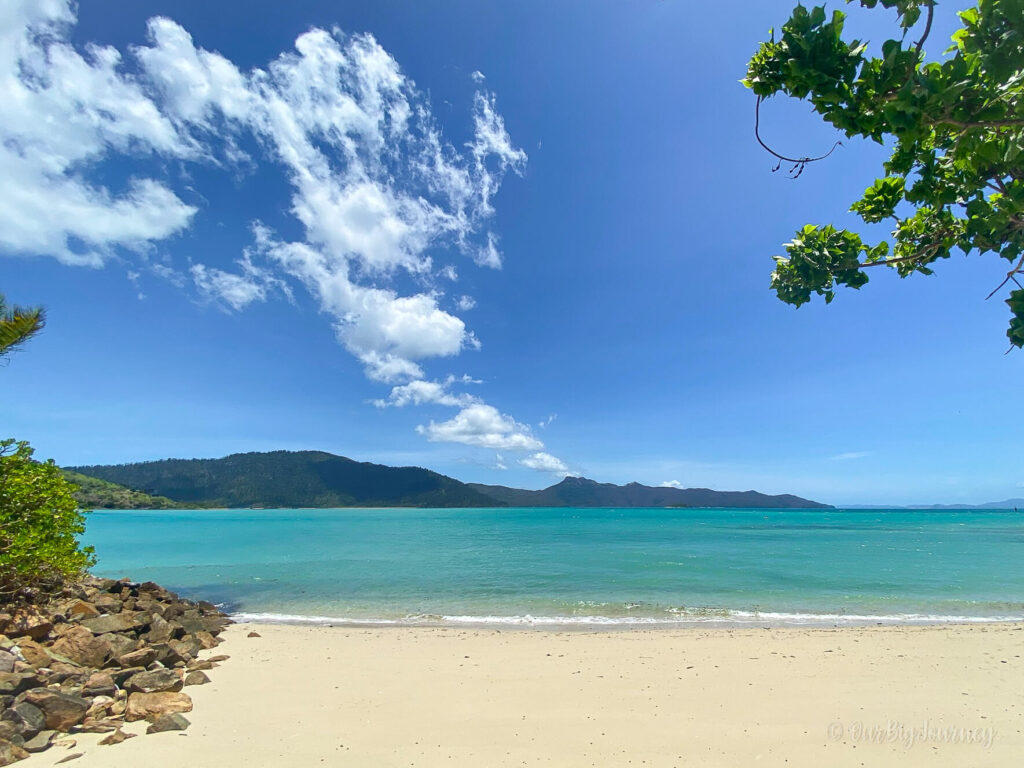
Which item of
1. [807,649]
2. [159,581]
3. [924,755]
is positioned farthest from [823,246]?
[159,581]

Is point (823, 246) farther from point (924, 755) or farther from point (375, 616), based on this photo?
point (375, 616)


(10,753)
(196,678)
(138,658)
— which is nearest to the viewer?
(10,753)

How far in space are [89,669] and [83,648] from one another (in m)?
0.69

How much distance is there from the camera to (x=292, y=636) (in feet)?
38.9

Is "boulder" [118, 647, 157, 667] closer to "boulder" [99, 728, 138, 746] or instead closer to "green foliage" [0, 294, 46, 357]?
"boulder" [99, 728, 138, 746]

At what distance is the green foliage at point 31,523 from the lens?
8484 millimetres

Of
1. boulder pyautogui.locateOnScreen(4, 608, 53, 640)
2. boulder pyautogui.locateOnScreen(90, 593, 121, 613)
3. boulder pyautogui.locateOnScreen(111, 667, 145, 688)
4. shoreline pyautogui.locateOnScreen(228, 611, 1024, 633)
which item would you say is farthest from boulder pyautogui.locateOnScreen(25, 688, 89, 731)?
shoreline pyautogui.locateOnScreen(228, 611, 1024, 633)

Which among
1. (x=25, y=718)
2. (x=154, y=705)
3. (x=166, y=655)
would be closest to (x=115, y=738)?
(x=154, y=705)

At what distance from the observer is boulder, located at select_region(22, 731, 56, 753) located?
5.19m

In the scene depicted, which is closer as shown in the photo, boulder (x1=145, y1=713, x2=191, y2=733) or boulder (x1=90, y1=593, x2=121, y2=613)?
boulder (x1=145, y1=713, x2=191, y2=733)

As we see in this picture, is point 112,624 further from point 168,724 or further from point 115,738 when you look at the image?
point 115,738

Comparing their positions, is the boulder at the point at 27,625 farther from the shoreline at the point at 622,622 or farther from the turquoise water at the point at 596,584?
the turquoise water at the point at 596,584
